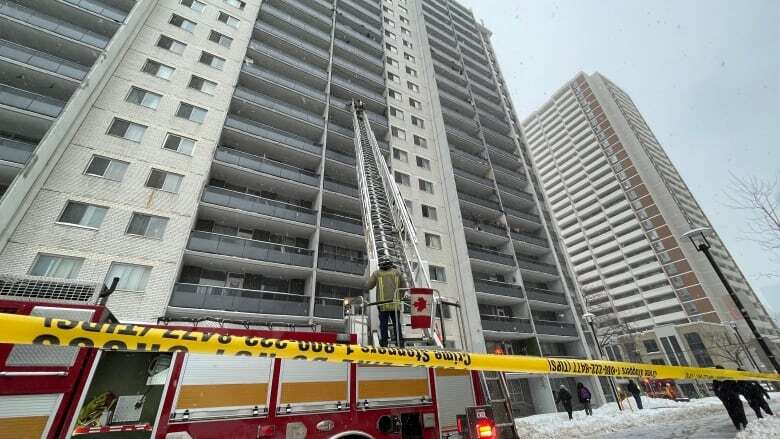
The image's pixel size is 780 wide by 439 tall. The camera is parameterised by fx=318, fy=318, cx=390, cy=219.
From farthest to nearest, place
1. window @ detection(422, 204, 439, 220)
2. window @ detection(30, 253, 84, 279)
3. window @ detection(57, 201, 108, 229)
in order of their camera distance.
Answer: window @ detection(422, 204, 439, 220) < window @ detection(57, 201, 108, 229) < window @ detection(30, 253, 84, 279)

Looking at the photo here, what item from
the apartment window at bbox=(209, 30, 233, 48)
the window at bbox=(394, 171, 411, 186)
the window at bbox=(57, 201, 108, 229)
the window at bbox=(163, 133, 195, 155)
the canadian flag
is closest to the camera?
the canadian flag

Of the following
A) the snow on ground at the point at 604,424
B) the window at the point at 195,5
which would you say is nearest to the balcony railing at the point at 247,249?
the snow on ground at the point at 604,424

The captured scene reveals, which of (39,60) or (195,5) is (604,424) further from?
(195,5)

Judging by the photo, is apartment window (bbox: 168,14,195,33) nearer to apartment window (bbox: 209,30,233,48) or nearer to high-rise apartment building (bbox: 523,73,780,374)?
apartment window (bbox: 209,30,233,48)

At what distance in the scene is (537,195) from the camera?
120 ft

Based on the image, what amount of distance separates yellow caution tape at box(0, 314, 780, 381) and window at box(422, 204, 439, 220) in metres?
22.3

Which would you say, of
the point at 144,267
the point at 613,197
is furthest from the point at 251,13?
the point at 613,197

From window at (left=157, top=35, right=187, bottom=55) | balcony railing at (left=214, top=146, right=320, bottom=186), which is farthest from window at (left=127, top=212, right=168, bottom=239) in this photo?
window at (left=157, top=35, right=187, bottom=55)

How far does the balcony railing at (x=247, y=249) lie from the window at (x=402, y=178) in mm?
11144

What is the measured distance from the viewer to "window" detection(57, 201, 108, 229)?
14859mm

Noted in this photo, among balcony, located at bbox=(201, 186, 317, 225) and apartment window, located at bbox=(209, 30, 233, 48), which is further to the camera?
apartment window, located at bbox=(209, 30, 233, 48)

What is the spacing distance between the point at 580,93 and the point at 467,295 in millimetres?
92612

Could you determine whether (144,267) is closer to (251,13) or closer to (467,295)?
(467,295)

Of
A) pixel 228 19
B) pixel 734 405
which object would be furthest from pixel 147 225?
pixel 734 405
